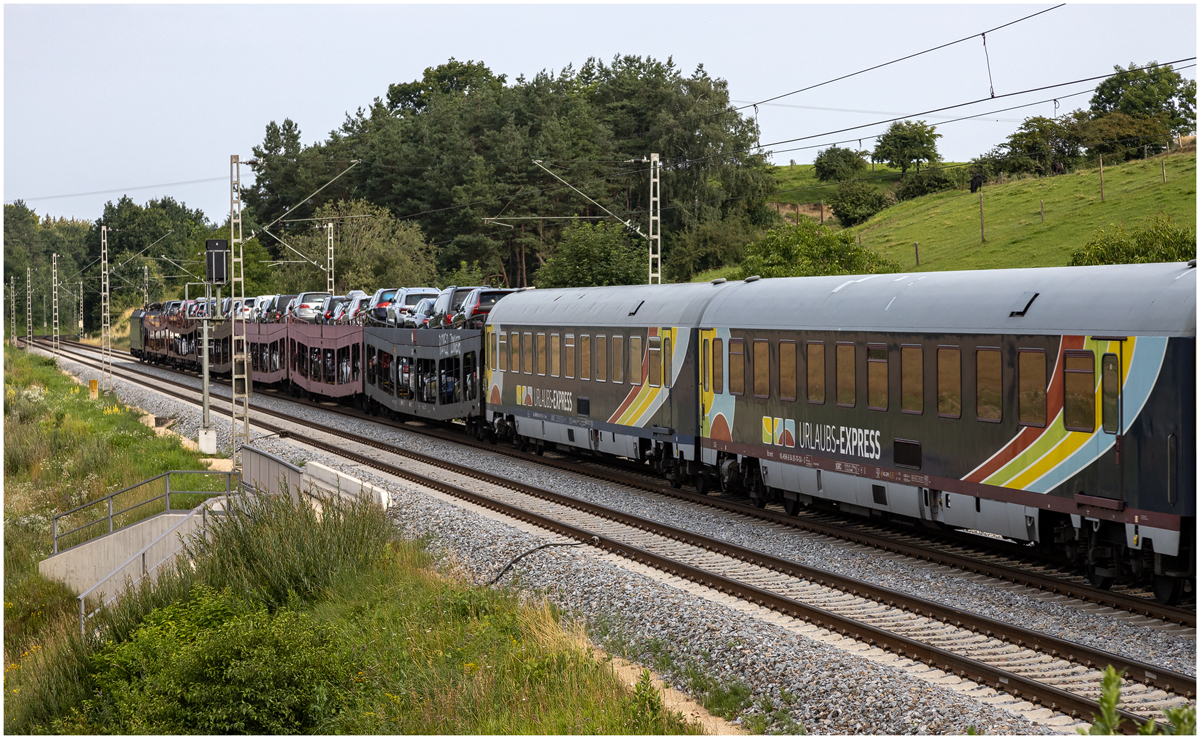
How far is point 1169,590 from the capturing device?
11367mm

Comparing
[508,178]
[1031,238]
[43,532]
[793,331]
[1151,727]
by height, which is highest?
[508,178]

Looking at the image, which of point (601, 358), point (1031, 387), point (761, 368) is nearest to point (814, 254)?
point (601, 358)

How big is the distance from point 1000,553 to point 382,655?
7.55m

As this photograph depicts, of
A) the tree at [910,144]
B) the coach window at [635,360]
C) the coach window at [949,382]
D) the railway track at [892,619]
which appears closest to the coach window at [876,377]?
the coach window at [949,382]

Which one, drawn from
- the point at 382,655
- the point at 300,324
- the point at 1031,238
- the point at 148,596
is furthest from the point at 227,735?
the point at 1031,238

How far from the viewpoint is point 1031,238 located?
2101 inches

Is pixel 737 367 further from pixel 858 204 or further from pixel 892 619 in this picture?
pixel 858 204

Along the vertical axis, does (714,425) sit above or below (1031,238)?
below

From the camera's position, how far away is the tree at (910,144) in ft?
353

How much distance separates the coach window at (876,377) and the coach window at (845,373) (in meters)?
0.32

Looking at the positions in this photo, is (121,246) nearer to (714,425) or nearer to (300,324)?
(300,324)

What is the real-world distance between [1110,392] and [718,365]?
7.64 meters

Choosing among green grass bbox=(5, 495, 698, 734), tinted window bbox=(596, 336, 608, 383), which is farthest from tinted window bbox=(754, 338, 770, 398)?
green grass bbox=(5, 495, 698, 734)

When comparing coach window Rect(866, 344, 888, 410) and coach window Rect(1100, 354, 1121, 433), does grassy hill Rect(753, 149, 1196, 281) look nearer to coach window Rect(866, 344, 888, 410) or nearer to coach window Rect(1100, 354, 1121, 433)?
coach window Rect(866, 344, 888, 410)
